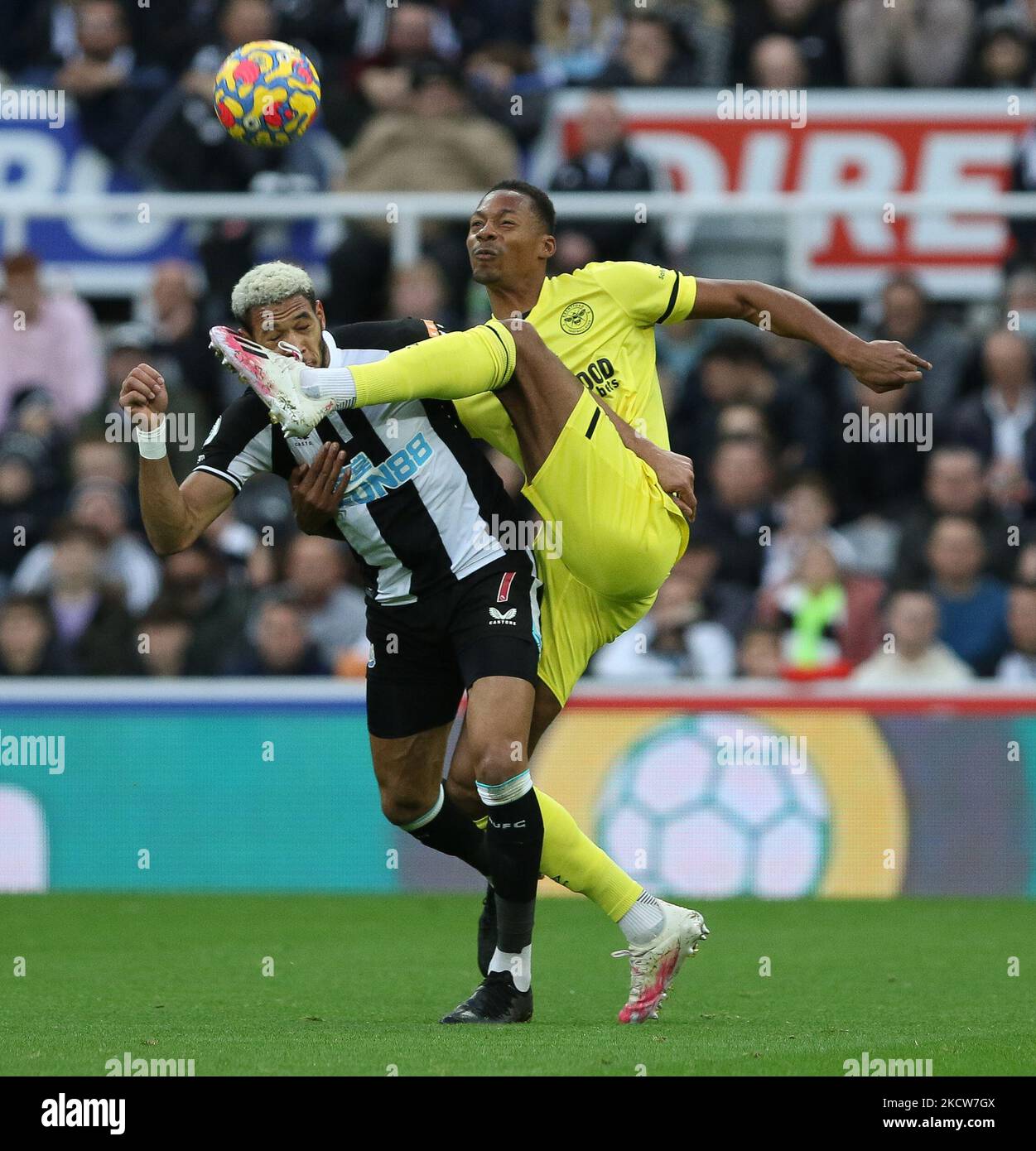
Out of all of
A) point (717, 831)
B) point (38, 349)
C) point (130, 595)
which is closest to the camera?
point (717, 831)

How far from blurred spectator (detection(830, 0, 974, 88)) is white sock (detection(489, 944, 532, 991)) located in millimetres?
9319

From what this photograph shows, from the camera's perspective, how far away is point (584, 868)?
6.97 metres

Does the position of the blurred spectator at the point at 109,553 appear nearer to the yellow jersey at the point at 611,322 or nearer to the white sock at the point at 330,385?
the yellow jersey at the point at 611,322

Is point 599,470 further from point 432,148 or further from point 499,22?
point 499,22

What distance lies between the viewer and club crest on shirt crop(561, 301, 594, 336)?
727 cm

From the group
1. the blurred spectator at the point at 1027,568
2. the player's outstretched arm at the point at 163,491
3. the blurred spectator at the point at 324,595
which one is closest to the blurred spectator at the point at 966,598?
the blurred spectator at the point at 1027,568

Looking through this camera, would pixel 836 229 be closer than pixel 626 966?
No

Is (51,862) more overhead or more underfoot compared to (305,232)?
more underfoot

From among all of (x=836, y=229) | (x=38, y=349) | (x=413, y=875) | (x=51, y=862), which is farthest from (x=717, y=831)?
(x=38, y=349)

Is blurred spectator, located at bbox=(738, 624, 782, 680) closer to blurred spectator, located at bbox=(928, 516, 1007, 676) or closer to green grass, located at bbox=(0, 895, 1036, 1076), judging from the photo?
blurred spectator, located at bbox=(928, 516, 1007, 676)

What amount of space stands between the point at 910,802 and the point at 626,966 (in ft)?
9.80

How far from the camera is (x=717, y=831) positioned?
10914 millimetres

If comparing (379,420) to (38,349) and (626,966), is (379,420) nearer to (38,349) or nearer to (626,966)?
(626,966)

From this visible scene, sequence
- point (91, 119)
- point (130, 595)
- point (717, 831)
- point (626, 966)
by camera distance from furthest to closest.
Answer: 1. point (91, 119)
2. point (130, 595)
3. point (717, 831)
4. point (626, 966)
